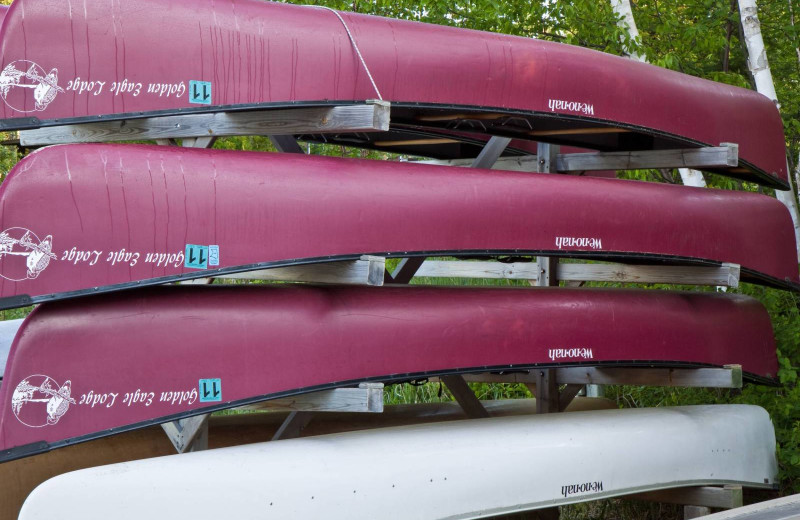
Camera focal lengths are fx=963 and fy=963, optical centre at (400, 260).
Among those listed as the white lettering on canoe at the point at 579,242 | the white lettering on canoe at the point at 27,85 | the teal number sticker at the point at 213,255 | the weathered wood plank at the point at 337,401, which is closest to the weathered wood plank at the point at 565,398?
the white lettering on canoe at the point at 579,242

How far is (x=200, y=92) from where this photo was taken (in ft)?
13.4

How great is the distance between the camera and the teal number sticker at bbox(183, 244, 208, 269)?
392 cm

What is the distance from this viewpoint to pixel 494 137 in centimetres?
577

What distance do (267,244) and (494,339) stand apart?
1388 millimetres

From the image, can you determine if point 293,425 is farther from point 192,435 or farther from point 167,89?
point 167,89

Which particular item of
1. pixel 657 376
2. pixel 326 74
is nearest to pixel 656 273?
pixel 657 376

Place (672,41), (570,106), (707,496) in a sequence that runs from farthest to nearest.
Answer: (672,41) < (707,496) < (570,106)

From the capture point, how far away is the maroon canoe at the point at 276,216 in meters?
3.66

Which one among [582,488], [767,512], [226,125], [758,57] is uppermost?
[758,57]

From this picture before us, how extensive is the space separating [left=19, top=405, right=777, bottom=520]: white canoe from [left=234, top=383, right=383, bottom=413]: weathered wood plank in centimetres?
16

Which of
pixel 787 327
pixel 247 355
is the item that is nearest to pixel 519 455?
→ pixel 247 355

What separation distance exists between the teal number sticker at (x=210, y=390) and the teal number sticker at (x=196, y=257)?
47cm

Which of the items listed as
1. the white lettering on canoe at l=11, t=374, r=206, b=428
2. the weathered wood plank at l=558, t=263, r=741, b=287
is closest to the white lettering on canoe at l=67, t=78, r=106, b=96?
the white lettering on canoe at l=11, t=374, r=206, b=428

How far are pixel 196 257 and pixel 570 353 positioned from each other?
220 cm
